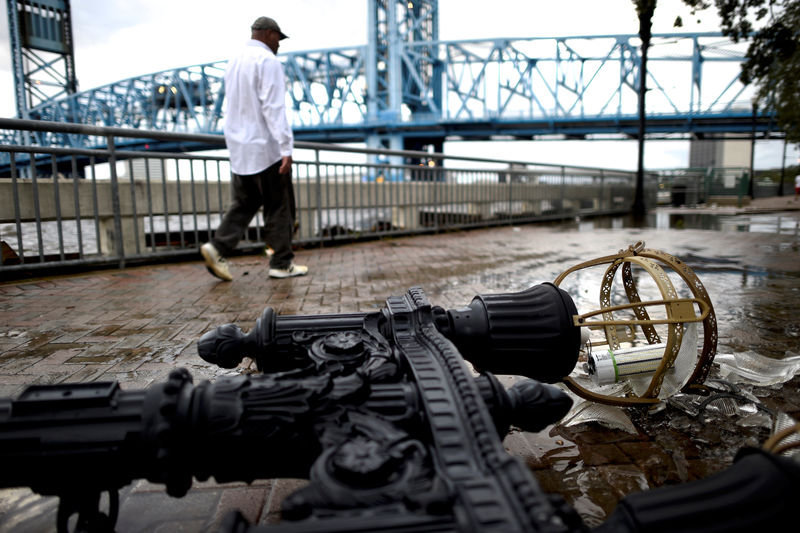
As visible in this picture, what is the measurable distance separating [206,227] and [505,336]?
5721 millimetres

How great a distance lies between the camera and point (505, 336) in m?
1.60

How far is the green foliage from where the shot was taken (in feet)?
20.1

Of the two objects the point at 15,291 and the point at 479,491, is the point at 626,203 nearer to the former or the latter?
the point at 15,291

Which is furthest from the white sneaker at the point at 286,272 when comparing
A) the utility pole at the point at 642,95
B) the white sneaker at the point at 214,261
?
the utility pole at the point at 642,95

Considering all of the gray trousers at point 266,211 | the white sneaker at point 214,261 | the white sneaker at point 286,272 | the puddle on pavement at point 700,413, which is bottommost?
the puddle on pavement at point 700,413

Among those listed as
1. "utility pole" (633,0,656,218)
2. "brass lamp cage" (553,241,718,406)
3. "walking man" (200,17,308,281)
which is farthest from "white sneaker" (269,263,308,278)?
"utility pole" (633,0,656,218)

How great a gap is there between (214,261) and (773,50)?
7.65m

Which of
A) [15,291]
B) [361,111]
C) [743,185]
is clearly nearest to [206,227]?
[15,291]

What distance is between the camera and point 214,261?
15.4ft

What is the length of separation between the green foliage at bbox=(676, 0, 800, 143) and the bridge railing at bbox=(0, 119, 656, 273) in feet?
15.8

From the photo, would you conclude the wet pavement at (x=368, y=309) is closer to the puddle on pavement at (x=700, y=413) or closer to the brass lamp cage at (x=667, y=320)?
the puddle on pavement at (x=700, y=413)

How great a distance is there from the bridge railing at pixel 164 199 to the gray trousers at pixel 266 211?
1456mm

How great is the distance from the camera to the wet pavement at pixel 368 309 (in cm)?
144

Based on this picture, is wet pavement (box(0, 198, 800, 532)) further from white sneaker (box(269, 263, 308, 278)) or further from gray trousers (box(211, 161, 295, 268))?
gray trousers (box(211, 161, 295, 268))
